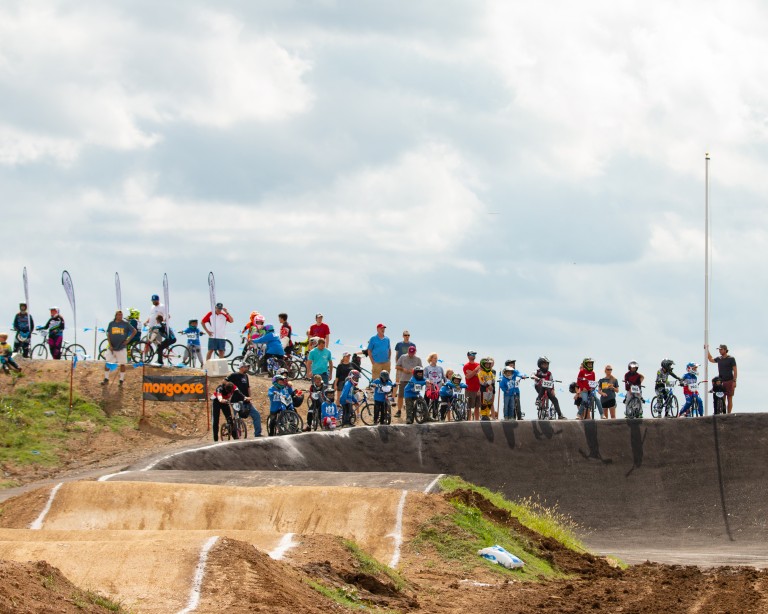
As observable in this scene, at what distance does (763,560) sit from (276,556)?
41.7 ft

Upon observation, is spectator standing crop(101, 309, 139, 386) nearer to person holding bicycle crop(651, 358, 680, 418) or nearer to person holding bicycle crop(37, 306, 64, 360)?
person holding bicycle crop(37, 306, 64, 360)

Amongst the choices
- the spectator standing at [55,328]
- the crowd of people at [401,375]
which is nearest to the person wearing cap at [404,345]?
the crowd of people at [401,375]

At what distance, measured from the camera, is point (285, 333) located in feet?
107

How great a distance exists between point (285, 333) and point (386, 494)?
48.2 ft

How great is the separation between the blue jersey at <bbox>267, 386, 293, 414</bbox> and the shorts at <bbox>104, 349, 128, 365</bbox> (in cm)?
732

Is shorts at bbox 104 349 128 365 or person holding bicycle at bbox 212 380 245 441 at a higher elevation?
shorts at bbox 104 349 128 365

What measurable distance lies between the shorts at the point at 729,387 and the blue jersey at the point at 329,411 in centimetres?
1027

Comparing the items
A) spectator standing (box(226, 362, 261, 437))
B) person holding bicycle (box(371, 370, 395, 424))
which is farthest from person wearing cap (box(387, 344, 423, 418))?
spectator standing (box(226, 362, 261, 437))

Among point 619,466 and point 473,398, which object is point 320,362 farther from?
point 619,466

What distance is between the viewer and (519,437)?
29344 millimetres

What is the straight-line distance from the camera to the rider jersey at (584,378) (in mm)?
29891

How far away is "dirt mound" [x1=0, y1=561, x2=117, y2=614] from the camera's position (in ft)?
31.3

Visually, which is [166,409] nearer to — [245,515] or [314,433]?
[314,433]

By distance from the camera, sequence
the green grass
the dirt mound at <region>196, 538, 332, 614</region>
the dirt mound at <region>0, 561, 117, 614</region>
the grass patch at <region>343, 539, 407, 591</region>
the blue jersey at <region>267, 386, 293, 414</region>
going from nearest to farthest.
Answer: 1. the dirt mound at <region>0, 561, 117, 614</region>
2. the dirt mound at <region>196, 538, 332, 614</region>
3. the grass patch at <region>343, 539, 407, 591</region>
4. the blue jersey at <region>267, 386, 293, 414</region>
5. the green grass
